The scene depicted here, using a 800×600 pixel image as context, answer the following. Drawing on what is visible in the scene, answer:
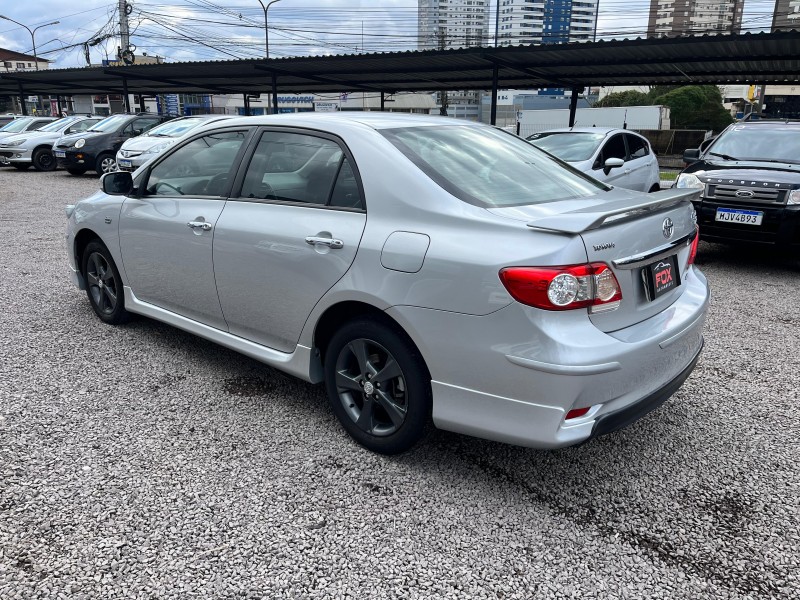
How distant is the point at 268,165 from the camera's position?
11.3 feet

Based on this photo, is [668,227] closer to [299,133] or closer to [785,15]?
[299,133]

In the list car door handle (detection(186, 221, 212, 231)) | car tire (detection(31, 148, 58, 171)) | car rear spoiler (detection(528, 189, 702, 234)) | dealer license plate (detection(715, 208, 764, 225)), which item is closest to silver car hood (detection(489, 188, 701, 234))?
car rear spoiler (detection(528, 189, 702, 234))

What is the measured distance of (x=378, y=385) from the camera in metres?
2.87

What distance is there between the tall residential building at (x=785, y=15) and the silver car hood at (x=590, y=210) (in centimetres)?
1740

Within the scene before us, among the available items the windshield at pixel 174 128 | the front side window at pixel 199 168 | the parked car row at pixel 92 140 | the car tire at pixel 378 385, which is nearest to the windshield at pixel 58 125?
the parked car row at pixel 92 140

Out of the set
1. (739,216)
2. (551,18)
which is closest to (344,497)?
(739,216)

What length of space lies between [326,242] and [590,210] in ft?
3.94

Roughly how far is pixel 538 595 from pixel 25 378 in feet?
10.8

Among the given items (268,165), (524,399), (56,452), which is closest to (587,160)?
(268,165)

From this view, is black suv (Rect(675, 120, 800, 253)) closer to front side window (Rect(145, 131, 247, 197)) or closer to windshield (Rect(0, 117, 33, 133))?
front side window (Rect(145, 131, 247, 197))

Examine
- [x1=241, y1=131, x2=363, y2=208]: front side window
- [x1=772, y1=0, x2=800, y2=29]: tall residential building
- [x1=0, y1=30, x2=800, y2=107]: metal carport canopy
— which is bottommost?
[x1=241, y1=131, x2=363, y2=208]: front side window

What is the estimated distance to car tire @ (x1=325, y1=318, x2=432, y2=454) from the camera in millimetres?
2697

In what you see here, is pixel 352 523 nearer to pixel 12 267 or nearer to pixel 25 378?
pixel 25 378

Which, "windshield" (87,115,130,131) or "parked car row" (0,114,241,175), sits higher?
"windshield" (87,115,130,131)
